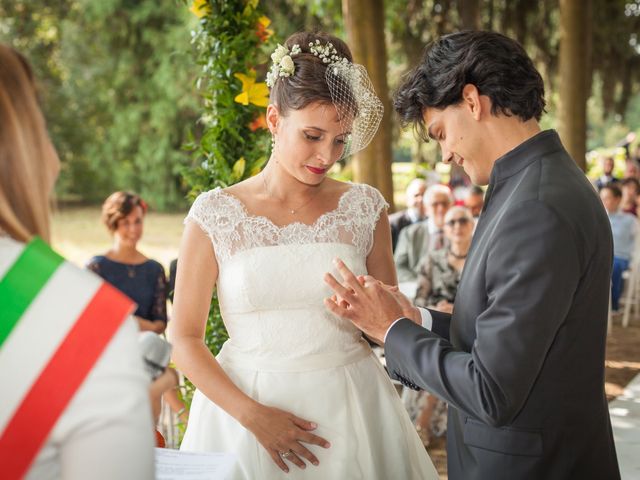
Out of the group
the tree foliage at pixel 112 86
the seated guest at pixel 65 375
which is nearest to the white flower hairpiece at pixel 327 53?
the seated guest at pixel 65 375

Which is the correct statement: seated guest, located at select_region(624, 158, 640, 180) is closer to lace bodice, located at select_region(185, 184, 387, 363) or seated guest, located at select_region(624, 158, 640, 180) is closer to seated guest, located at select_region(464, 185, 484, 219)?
seated guest, located at select_region(464, 185, 484, 219)

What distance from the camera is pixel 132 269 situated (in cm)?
524

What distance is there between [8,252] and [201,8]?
90.6 inches

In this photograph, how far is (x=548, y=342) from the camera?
1.51 m

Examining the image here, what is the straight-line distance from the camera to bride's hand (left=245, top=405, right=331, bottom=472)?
6.86ft

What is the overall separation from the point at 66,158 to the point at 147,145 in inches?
143

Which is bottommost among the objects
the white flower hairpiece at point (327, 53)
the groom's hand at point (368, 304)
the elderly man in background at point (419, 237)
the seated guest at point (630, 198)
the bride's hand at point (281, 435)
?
the seated guest at point (630, 198)

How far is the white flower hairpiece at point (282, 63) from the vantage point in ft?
7.60

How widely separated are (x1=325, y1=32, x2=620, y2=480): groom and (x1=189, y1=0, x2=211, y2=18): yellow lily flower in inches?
59.2

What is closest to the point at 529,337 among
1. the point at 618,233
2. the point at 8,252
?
the point at 8,252

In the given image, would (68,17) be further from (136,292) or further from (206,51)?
(206,51)

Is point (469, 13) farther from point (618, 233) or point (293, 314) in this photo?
point (293, 314)

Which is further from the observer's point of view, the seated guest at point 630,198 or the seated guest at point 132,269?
the seated guest at point 630,198

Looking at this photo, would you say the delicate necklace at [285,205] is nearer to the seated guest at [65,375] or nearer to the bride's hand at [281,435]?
the bride's hand at [281,435]
